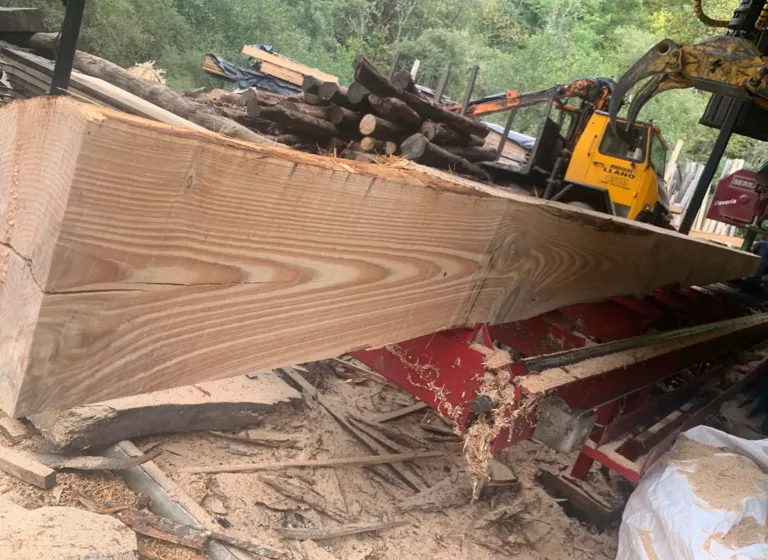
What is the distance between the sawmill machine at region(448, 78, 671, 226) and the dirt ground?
6093mm

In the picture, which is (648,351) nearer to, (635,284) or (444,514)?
(635,284)

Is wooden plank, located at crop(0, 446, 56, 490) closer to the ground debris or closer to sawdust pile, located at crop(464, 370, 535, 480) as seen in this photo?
the ground debris

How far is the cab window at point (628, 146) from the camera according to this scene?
900 cm

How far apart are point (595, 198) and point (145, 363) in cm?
890

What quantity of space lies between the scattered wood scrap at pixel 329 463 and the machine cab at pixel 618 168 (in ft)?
21.4

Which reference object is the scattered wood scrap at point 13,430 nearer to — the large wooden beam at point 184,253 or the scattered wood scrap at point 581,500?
the large wooden beam at point 184,253

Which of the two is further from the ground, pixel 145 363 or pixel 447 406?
pixel 145 363

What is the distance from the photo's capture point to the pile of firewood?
642 cm

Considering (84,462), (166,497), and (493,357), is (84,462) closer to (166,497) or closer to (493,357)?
(166,497)

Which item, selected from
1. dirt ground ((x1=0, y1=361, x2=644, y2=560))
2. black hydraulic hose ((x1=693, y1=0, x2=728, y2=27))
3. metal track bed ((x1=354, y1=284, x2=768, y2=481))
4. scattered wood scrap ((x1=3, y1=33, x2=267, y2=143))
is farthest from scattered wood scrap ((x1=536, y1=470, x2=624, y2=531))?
scattered wood scrap ((x1=3, y1=33, x2=267, y2=143))

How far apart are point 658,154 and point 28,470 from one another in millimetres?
10069

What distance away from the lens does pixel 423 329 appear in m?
1.61

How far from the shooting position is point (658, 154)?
9.90m

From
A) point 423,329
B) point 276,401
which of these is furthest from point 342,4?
point 423,329
